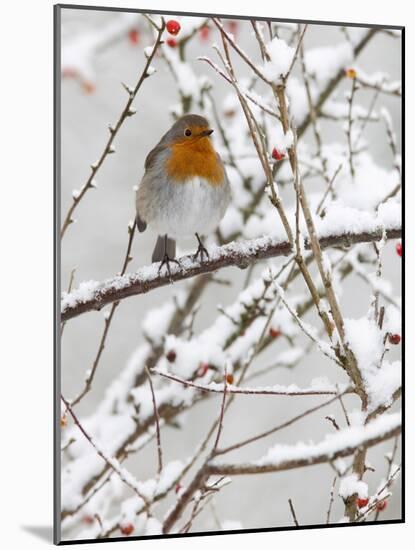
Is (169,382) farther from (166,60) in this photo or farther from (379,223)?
(166,60)

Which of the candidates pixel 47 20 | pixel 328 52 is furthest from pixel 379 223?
pixel 47 20

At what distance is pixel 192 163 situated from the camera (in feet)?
7.05

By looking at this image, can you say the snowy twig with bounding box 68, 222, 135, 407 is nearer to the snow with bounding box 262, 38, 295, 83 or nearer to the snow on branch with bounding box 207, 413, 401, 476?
the snow with bounding box 262, 38, 295, 83

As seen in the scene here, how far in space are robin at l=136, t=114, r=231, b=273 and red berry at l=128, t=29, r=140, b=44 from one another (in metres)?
0.21

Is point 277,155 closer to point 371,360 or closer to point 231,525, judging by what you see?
point 371,360

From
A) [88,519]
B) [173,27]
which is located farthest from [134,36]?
[88,519]

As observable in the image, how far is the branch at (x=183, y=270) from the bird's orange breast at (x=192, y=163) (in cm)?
18

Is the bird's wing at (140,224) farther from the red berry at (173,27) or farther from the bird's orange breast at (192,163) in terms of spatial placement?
the red berry at (173,27)

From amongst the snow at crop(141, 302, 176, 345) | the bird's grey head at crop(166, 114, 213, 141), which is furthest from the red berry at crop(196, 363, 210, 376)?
the bird's grey head at crop(166, 114, 213, 141)

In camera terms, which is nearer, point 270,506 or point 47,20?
point 47,20

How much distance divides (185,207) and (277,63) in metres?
0.60

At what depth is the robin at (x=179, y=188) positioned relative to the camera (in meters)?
2.13

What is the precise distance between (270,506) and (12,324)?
815 mm

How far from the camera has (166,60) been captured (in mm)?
2229
